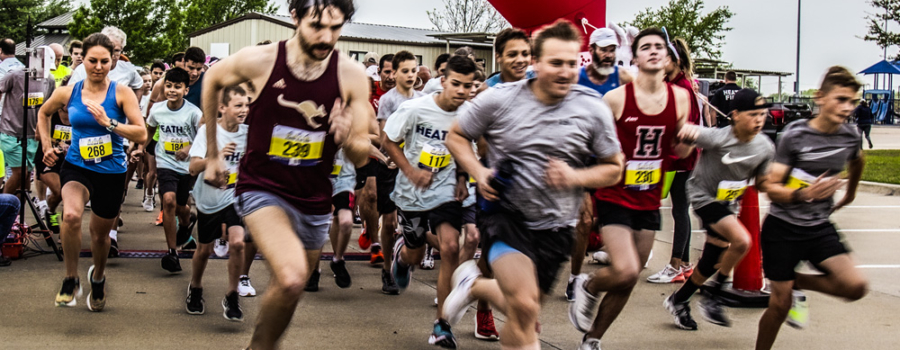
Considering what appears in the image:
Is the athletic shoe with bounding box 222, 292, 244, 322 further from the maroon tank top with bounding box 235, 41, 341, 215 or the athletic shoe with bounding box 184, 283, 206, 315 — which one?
the maroon tank top with bounding box 235, 41, 341, 215

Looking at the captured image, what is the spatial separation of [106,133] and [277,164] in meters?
2.52

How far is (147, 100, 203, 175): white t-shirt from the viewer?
766cm

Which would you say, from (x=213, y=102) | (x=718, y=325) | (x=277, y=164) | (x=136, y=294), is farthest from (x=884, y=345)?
(x=136, y=294)

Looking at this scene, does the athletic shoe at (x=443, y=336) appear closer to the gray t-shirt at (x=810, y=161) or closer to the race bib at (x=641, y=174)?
the race bib at (x=641, y=174)

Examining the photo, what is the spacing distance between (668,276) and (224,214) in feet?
12.1

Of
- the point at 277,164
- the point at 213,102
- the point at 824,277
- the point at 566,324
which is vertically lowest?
the point at 566,324

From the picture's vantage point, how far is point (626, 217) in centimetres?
512

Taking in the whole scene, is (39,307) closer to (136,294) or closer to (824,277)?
(136,294)

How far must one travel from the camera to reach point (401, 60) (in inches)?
317

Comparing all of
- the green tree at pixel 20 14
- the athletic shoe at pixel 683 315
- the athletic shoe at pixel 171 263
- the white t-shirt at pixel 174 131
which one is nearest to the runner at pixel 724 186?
the athletic shoe at pixel 683 315

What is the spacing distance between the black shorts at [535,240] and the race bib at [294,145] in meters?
0.86

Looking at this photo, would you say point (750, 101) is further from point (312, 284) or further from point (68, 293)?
point (68, 293)

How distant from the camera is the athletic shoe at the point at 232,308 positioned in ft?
19.2

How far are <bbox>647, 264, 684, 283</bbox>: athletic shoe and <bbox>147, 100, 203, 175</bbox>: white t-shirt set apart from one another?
4.01 metres
